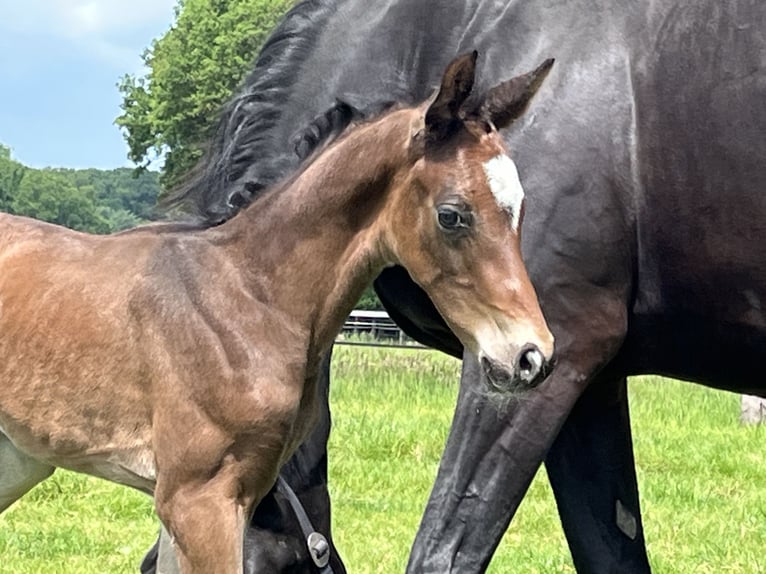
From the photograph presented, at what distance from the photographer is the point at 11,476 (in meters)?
3.22

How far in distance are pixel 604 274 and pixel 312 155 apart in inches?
34.0

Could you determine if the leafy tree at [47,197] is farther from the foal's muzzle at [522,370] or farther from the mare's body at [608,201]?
the foal's muzzle at [522,370]

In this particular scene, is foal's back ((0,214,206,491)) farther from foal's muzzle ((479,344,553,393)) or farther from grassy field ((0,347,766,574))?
grassy field ((0,347,766,574))

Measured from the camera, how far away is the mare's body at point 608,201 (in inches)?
128

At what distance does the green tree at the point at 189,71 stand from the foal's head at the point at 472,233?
33.8 meters

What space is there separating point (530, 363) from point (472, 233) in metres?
0.28

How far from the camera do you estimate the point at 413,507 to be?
21.4ft

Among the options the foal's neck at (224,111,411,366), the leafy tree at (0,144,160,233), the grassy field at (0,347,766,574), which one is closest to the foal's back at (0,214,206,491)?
the foal's neck at (224,111,411,366)

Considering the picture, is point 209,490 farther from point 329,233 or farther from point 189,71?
point 189,71

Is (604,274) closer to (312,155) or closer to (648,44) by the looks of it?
(648,44)

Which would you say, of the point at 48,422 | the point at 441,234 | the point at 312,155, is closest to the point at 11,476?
the point at 48,422

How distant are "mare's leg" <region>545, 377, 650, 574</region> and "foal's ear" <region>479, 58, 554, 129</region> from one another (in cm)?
130

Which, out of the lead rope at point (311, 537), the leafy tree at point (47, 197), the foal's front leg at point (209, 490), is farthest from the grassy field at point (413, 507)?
the leafy tree at point (47, 197)

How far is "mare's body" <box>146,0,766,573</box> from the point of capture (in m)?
3.26
